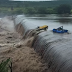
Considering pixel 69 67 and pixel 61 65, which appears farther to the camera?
pixel 61 65

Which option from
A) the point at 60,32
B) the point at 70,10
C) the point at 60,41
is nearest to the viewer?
the point at 60,41

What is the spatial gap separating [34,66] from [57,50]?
1.18 metres

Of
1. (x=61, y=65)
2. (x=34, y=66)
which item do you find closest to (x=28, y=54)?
(x=34, y=66)

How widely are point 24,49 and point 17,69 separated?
279 centimetres

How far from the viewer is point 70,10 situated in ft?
153

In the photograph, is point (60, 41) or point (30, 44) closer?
point (60, 41)

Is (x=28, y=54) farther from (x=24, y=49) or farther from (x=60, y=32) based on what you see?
(x=60, y=32)

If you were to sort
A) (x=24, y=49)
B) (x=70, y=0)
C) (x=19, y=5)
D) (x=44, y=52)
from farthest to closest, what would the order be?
(x=70, y=0), (x=19, y=5), (x=24, y=49), (x=44, y=52)

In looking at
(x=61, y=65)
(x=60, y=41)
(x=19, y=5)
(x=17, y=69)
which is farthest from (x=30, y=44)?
(x=19, y=5)

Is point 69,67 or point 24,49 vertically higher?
point 69,67

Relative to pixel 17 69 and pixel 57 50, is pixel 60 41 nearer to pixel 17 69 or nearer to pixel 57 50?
pixel 57 50

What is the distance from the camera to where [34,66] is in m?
7.45

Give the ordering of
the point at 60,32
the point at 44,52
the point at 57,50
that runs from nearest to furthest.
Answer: the point at 57,50
the point at 44,52
the point at 60,32

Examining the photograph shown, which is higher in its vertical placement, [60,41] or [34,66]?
[60,41]
